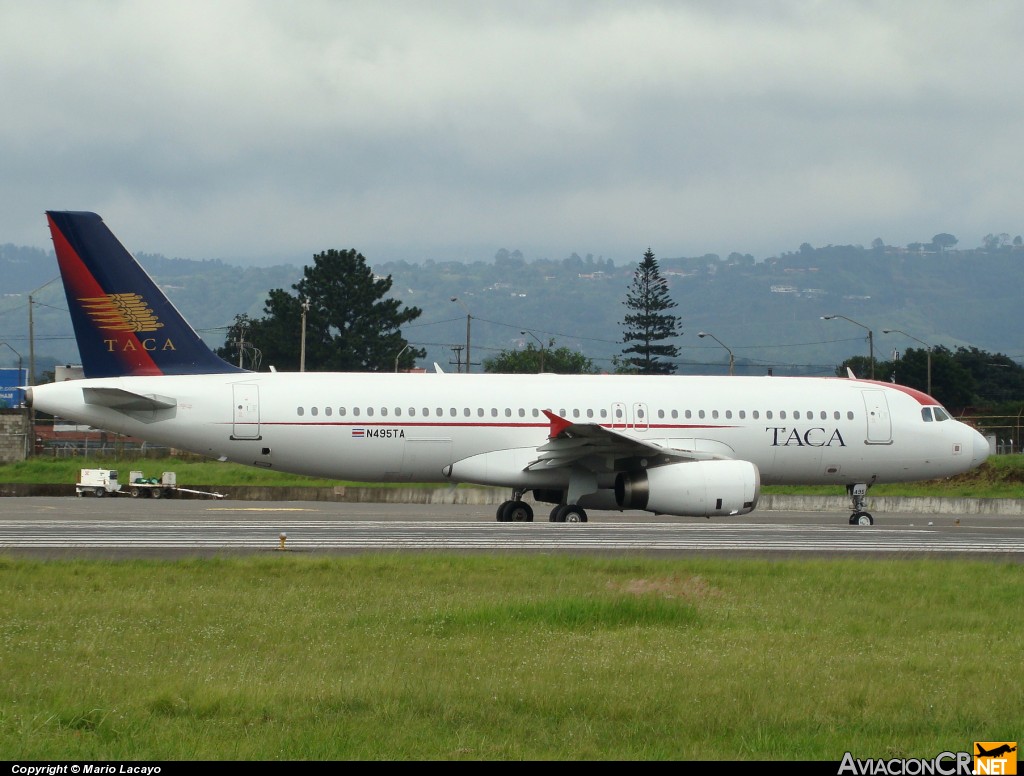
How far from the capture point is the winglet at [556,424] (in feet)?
94.0

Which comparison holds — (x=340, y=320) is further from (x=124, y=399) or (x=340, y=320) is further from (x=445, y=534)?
(x=445, y=534)

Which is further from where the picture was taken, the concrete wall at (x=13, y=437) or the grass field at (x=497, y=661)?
the concrete wall at (x=13, y=437)

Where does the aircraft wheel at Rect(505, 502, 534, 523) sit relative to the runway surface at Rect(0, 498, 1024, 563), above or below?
above

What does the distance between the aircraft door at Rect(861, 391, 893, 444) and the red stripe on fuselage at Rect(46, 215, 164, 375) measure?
17.0m

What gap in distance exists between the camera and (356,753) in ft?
26.4

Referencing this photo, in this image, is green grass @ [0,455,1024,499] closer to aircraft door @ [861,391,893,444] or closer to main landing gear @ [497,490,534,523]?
aircraft door @ [861,391,893,444]

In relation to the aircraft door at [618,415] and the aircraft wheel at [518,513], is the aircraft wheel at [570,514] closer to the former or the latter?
the aircraft wheel at [518,513]

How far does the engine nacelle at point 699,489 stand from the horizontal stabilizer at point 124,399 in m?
10.3

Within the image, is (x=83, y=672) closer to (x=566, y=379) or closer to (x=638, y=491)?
(x=638, y=491)

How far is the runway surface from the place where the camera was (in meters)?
21.0

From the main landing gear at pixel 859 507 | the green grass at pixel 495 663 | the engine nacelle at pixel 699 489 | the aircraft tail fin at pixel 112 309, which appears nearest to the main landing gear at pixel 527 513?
the engine nacelle at pixel 699 489

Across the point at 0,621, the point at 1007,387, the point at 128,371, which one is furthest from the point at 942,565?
the point at 1007,387

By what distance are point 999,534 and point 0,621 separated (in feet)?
69.8

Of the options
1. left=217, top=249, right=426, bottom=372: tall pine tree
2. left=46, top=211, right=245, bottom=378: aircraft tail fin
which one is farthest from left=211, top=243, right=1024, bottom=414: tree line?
left=46, top=211, right=245, bottom=378: aircraft tail fin
